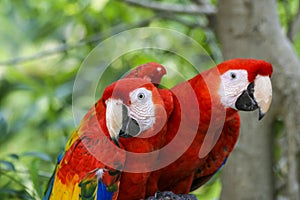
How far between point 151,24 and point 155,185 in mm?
978

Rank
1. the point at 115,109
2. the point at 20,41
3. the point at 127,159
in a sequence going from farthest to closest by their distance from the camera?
the point at 20,41 → the point at 127,159 → the point at 115,109

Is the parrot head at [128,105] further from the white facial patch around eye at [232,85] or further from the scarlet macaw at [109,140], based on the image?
the white facial patch around eye at [232,85]

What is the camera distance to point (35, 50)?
9.47ft

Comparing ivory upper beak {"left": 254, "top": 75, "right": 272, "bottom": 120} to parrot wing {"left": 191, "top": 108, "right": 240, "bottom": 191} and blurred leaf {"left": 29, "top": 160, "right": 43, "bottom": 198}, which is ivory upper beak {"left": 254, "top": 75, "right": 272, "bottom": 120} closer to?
parrot wing {"left": 191, "top": 108, "right": 240, "bottom": 191}

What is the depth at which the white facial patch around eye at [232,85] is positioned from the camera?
1.14 metres

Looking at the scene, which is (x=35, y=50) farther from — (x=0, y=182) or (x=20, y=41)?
(x=0, y=182)

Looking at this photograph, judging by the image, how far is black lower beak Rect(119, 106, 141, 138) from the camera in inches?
42.2

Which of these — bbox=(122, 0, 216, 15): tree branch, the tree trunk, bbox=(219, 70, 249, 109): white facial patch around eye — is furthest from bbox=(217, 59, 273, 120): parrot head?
bbox=(122, 0, 216, 15): tree branch

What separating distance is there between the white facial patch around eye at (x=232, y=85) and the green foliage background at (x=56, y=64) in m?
0.26

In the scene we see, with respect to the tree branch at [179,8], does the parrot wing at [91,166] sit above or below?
below

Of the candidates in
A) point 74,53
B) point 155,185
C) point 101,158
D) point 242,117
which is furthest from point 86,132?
point 74,53

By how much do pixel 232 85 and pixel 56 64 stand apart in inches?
55.0

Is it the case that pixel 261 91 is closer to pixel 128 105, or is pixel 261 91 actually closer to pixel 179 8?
pixel 128 105

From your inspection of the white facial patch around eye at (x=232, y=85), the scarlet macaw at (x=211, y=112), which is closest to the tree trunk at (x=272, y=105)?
the scarlet macaw at (x=211, y=112)
